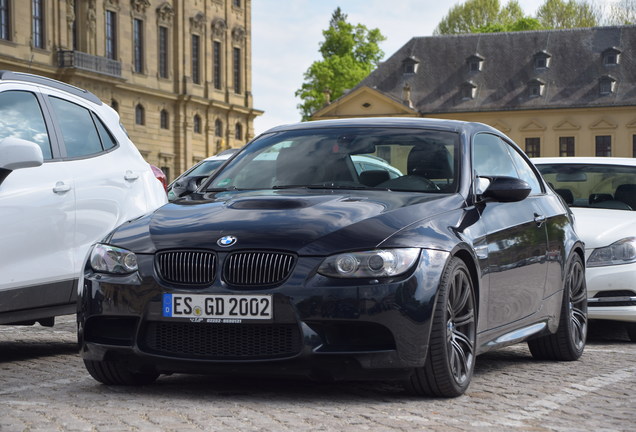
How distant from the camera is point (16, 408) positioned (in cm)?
537

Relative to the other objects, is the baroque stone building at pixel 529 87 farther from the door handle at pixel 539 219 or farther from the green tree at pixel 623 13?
the door handle at pixel 539 219

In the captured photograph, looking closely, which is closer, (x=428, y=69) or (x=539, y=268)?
(x=539, y=268)

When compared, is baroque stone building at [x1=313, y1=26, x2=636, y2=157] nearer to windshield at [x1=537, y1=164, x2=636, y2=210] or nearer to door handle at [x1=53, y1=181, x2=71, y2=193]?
windshield at [x1=537, y1=164, x2=636, y2=210]

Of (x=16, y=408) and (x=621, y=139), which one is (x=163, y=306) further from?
Result: (x=621, y=139)

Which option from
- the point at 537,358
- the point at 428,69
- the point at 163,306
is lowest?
the point at 537,358

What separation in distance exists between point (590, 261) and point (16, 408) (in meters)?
5.62

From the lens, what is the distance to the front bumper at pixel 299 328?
538cm

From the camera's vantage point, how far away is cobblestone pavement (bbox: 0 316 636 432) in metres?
4.94

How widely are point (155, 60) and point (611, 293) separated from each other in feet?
203

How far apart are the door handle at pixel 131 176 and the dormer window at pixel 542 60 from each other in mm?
86931

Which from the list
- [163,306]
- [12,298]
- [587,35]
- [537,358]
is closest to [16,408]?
[163,306]

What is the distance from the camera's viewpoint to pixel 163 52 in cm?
7150

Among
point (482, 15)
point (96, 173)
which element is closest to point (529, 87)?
point (482, 15)

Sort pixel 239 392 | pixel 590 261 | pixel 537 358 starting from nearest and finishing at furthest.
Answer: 1. pixel 239 392
2. pixel 537 358
3. pixel 590 261
